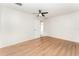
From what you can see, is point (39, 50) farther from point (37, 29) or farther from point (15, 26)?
point (37, 29)

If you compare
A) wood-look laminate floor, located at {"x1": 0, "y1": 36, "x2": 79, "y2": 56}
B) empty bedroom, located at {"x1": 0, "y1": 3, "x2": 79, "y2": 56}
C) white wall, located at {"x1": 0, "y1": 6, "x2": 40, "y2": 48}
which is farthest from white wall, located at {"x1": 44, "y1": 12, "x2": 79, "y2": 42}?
white wall, located at {"x1": 0, "y1": 6, "x2": 40, "y2": 48}

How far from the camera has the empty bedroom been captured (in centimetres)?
431

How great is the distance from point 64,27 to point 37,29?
2185mm

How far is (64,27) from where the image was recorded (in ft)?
24.0

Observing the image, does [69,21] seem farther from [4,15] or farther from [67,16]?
[4,15]

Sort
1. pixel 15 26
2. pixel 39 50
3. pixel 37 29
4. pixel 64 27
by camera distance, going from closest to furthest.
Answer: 1. pixel 39 50
2. pixel 15 26
3. pixel 64 27
4. pixel 37 29

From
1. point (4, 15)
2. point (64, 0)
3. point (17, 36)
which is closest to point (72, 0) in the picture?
point (64, 0)

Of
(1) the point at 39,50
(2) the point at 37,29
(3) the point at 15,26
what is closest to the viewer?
(1) the point at 39,50

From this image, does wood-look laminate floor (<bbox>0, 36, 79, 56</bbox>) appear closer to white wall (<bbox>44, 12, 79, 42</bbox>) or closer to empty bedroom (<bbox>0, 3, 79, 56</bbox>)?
empty bedroom (<bbox>0, 3, 79, 56</bbox>)

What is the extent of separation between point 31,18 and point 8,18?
97.4 inches

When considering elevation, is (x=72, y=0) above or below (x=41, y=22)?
above

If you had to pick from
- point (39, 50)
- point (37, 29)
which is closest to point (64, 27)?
point (37, 29)

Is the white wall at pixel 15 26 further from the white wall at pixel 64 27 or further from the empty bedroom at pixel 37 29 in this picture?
the white wall at pixel 64 27

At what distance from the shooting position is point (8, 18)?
4953mm
